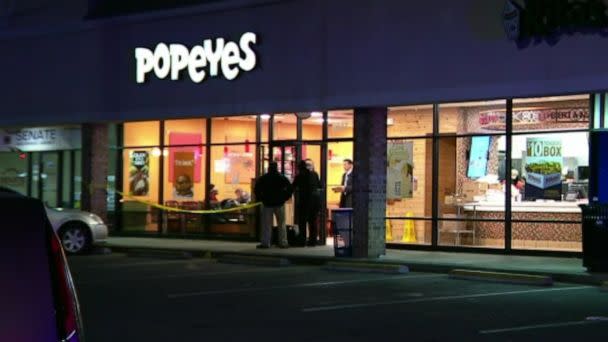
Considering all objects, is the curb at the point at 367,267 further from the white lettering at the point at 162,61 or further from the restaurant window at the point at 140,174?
the restaurant window at the point at 140,174

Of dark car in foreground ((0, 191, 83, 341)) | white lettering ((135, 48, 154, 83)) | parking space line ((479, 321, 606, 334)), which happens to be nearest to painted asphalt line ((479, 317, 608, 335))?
parking space line ((479, 321, 606, 334))

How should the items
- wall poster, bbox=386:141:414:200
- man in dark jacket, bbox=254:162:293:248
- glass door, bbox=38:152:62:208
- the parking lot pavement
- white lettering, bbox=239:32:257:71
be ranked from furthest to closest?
1. glass door, bbox=38:152:62:208
2. man in dark jacket, bbox=254:162:293:248
3. wall poster, bbox=386:141:414:200
4. white lettering, bbox=239:32:257:71
5. the parking lot pavement

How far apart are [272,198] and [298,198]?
→ 0.92 m

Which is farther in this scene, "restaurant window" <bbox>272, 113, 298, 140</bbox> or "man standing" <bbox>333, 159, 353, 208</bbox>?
"restaurant window" <bbox>272, 113, 298, 140</bbox>

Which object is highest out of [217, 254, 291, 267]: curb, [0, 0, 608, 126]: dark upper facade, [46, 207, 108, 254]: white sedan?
[0, 0, 608, 126]: dark upper facade

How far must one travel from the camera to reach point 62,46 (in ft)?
79.5

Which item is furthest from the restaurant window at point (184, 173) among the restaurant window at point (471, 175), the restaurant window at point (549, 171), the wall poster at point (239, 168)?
the restaurant window at point (549, 171)

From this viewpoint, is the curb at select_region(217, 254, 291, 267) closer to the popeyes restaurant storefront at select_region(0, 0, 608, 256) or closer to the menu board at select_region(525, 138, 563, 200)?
the popeyes restaurant storefront at select_region(0, 0, 608, 256)

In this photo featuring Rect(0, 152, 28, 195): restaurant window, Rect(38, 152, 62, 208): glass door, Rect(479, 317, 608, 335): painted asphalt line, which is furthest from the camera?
Rect(0, 152, 28, 195): restaurant window

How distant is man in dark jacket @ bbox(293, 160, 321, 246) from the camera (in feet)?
67.8

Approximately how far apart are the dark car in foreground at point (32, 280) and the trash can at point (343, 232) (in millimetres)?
14593

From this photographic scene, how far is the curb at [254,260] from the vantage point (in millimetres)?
17859

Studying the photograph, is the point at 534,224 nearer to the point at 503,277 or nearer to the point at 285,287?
the point at 503,277

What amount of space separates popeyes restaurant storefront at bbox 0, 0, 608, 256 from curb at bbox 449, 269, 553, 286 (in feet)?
10.4
